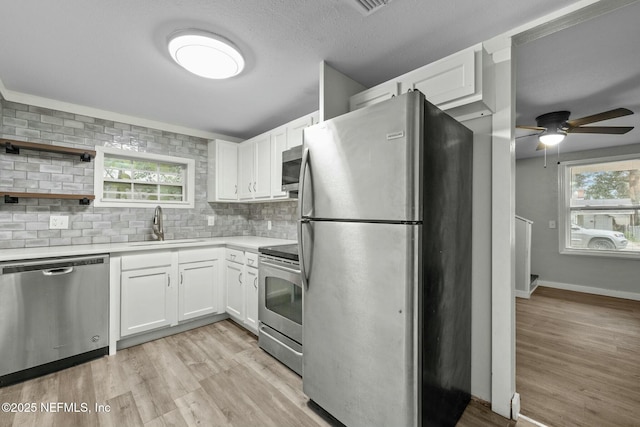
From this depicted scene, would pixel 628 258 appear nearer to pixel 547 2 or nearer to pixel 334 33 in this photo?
pixel 547 2

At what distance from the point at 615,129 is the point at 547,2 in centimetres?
253

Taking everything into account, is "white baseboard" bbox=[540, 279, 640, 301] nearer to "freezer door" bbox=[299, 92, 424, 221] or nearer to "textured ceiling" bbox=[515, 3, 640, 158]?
"textured ceiling" bbox=[515, 3, 640, 158]

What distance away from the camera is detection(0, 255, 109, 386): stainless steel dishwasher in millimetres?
2008

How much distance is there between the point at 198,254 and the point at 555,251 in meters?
5.84

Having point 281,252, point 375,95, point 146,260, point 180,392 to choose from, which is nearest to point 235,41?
point 375,95

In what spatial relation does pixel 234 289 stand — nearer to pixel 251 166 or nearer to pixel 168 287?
pixel 168 287

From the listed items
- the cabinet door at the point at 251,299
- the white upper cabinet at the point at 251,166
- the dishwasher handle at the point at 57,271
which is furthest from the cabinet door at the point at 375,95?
the dishwasher handle at the point at 57,271

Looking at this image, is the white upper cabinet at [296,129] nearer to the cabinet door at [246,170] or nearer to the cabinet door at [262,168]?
the cabinet door at [262,168]

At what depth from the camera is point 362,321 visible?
1.39 meters

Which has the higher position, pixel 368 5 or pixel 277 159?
pixel 368 5

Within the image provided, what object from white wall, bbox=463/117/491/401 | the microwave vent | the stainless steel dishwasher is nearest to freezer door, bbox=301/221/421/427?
white wall, bbox=463/117/491/401

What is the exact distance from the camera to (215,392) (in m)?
1.90

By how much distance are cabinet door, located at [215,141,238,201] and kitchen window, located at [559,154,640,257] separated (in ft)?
18.0

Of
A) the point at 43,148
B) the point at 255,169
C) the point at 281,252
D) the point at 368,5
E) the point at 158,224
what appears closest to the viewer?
the point at 368,5
